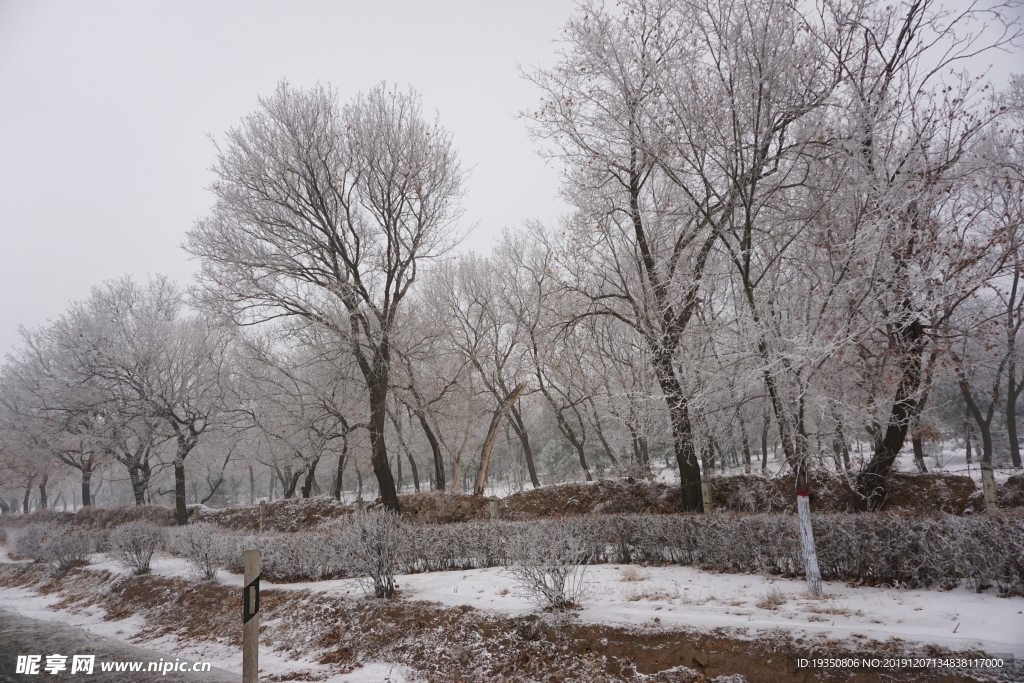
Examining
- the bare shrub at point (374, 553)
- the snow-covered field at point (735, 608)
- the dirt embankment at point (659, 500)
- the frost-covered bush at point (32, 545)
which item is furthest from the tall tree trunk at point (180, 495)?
the bare shrub at point (374, 553)

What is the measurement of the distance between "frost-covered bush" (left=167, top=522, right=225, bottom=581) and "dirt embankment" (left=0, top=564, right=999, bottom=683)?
981 millimetres

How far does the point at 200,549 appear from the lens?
30.6 ft

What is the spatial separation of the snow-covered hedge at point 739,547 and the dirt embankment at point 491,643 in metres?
0.87

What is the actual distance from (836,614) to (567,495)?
28.9ft

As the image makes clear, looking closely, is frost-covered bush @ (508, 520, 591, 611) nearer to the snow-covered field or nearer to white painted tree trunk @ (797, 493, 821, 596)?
the snow-covered field

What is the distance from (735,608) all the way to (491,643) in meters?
2.44

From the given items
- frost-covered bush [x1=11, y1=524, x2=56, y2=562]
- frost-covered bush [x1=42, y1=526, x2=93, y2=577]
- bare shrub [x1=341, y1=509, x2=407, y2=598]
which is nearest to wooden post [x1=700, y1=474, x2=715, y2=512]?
bare shrub [x1=341, y1=509, x2=407, y2=598]

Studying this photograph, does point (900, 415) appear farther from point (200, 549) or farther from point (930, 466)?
point (930, 466)

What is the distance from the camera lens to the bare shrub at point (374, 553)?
251 inches

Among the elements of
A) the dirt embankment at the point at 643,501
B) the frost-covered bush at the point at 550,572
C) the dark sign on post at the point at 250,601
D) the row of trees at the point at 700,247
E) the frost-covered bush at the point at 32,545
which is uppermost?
the row of trees at the point at 700,247

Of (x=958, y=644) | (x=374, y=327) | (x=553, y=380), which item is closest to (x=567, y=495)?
(x=553, y=380)

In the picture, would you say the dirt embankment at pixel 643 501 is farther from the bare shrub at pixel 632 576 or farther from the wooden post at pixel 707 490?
the bare shrub at pixel 632 576

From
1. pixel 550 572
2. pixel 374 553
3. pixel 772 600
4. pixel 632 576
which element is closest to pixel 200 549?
pixel 374 553

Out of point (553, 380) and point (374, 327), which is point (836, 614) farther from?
point (553, 380)
